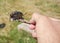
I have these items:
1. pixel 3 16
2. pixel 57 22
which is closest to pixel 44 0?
pixel 3 16

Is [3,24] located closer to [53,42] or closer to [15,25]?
[15,25]

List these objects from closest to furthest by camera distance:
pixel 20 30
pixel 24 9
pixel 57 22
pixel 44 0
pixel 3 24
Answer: pixel 57 22 → pixel 20 30 → pixel 3 24 → pixel 24 9 → pixel 44 0

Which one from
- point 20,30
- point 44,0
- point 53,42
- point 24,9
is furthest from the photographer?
point 44,0

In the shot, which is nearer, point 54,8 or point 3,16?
point 3,16

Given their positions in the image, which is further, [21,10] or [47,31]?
[21,10]

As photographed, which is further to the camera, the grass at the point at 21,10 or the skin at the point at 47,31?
the grass at the point at 21,10

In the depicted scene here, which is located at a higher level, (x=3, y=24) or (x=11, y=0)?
(x=11, y=0)

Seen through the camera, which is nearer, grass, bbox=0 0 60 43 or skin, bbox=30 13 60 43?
skin, bbox=30 13 60 43

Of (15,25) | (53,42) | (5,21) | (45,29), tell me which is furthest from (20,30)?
(53,42)
